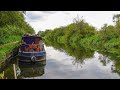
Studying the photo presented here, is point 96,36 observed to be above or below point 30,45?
above

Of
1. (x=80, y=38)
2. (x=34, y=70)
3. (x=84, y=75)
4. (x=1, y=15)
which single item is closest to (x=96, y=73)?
(x=84, y=75)

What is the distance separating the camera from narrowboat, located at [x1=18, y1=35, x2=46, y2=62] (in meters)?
13.7

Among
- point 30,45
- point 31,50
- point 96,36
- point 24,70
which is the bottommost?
point 24,70

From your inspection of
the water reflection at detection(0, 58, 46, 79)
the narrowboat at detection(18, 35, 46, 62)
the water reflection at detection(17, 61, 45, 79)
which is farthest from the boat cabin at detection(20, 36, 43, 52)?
the water reflection at detection(17, 61, 45, 79)

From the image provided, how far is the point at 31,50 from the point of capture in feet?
48.8

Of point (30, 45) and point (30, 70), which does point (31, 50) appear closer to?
point (30, 45)

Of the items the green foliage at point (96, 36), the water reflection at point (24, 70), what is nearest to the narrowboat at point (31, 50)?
the water reflection at point (24, 70)

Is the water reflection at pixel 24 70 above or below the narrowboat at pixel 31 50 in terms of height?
below

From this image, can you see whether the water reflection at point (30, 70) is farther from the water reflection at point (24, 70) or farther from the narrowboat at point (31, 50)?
the narrowboat at point (31, 50)

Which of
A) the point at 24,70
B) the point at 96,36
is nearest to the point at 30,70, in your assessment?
the point at 24,70

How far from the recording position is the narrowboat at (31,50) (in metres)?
13.7

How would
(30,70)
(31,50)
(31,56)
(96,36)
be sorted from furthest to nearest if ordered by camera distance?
(96,36), (31,50), (31,56), (30,70)
